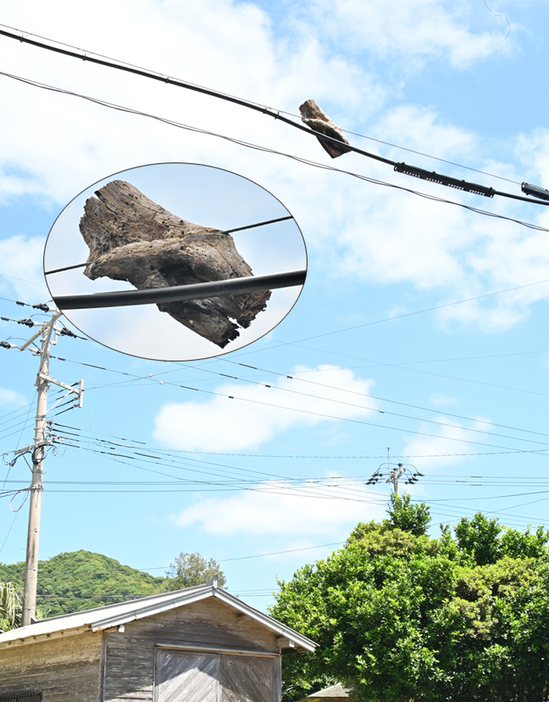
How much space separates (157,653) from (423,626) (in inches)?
321

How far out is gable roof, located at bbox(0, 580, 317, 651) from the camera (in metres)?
10.8

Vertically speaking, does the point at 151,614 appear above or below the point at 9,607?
below

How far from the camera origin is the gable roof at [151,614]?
1080 cm

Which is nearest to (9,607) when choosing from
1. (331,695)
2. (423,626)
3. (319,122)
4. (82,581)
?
(423,626)

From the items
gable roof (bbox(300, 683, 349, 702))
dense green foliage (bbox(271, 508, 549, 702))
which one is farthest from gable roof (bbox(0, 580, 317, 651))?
gable roof (bbox(300, 683, 349, 702))

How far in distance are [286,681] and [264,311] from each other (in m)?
17.4

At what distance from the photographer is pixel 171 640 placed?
39.3ft

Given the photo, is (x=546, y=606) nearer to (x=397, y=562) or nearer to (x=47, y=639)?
(x=397, y=562)

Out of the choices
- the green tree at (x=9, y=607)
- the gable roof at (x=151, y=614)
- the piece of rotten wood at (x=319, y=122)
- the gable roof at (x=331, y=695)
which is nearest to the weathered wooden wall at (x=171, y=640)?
the gable roof at (x=151, y=614)

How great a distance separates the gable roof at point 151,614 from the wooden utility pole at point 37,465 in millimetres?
4157

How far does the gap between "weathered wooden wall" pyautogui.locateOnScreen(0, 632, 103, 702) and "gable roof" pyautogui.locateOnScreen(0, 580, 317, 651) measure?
1.01 feet

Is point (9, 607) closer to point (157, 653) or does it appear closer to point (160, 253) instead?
point (157, 653)

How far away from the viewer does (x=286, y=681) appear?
18.3 meters

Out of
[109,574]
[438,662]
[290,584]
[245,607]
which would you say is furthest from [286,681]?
[109,574]
